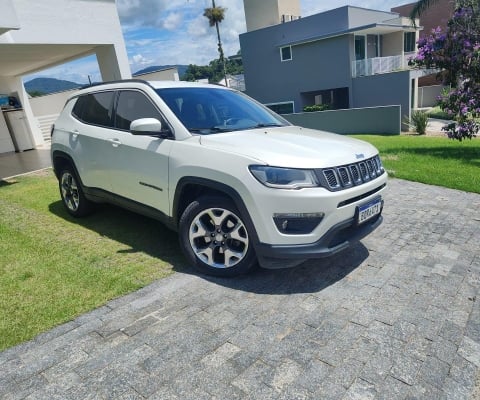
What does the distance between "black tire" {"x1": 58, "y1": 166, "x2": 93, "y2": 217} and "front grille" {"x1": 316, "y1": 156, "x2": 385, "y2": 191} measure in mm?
3542

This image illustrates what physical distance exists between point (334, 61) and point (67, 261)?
80.4 feet

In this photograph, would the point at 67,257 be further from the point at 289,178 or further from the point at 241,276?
the point at 289,178

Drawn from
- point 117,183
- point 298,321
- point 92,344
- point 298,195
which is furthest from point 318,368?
point 117,183

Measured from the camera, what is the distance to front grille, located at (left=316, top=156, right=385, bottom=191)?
301cm

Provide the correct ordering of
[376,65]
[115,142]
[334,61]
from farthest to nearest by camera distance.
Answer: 1. [334,61]
2. [376,65]
3. [115,142]

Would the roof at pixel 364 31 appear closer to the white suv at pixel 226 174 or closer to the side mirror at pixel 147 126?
the white suv at pixel 226 174

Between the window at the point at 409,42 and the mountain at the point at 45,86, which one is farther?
the mountain at the point at 45,86

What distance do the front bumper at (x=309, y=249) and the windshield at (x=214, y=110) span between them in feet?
4.40

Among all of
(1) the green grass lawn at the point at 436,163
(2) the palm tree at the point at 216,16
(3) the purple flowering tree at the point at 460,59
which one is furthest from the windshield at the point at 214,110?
(2) the palm tree at the point at 216,16

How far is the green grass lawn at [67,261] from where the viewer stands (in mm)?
3121

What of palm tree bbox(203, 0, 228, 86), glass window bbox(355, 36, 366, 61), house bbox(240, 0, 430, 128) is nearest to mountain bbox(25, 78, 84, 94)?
palm tree bbox(203, 0, 228, 86)

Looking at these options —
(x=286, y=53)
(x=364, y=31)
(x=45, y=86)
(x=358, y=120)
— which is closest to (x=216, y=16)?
(x=286, y=53)

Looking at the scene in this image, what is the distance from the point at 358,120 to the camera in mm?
16469

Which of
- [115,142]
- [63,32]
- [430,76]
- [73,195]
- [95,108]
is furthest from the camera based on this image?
[430,76]
